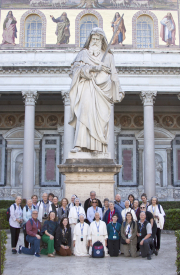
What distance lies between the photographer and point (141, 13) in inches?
1234

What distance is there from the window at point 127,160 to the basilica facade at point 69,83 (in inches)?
3.3

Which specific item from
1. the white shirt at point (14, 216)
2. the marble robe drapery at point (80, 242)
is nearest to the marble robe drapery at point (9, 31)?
the white shirt at point (14, 216)

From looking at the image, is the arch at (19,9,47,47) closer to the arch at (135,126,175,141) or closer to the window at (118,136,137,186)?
the window at (118,136,137,186)

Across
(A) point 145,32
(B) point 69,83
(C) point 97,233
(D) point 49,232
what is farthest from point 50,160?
(C) point 97,233

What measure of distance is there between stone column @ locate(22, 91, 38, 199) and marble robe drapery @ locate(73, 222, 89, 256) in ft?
60.4

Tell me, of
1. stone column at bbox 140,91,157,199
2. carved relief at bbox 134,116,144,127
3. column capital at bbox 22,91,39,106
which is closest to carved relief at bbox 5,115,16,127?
column capital at bbox 22,91,39,106

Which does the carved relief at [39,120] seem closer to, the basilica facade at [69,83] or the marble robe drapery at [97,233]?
the basilica facade at [69,83]

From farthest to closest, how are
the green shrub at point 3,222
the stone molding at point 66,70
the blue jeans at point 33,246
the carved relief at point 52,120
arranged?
the carved relief at point 52,120, the stone molding at point 66,70, the green shrub at point 3,222, the blue jeans at point 33,246

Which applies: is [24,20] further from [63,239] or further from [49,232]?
[63,239]

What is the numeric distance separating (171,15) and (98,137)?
979 inches

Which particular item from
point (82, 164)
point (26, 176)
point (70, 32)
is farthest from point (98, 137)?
point (70, 32)

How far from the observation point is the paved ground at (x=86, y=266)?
702 centimetres

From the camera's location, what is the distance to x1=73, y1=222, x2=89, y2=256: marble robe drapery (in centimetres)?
853

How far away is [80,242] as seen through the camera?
338 inches
